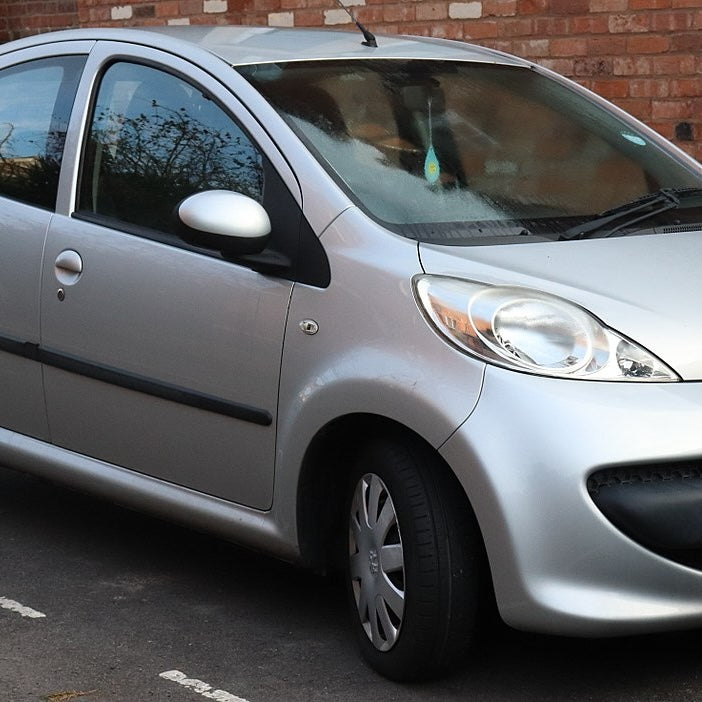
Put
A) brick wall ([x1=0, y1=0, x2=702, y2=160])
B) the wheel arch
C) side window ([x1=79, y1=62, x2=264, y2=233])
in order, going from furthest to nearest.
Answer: brick wall ([x1=0, y1=0, x2=702, y2=160]) → side window ([x1=79, y1=62, x2=264, y2=233]) → the wheel arch

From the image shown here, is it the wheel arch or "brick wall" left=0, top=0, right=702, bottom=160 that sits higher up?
"brick wall" left=0, top=0, right=702, bottom=160

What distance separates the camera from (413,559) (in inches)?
144

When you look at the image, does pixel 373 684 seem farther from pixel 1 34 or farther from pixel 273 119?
pixel 1 34

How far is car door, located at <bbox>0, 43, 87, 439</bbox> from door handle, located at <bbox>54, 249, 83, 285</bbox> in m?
0.10

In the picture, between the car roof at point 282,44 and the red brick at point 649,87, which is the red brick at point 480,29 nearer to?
the red brick at point 649,87

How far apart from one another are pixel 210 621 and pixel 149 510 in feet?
Result: 1.26

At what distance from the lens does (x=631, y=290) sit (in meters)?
3.65

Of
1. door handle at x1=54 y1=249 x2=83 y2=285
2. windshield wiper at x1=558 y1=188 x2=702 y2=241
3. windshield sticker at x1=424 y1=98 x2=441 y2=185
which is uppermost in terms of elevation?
windshield sticker at x1=424 y1=98 x2=441 y2=185

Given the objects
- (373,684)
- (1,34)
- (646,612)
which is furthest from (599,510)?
(1,34)

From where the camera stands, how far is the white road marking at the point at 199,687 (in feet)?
12.3

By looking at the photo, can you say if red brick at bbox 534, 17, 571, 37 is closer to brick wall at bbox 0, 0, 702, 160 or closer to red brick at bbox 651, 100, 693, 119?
brick wall at bbox 0, 0, 702, 160

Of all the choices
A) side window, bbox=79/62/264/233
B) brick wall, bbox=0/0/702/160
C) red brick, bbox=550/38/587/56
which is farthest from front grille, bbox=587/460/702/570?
red brick, bbox=550/38/587/56

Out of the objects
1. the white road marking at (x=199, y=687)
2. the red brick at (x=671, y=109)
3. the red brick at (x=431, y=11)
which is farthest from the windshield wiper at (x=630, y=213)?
the red brick at (x=431, y=11)

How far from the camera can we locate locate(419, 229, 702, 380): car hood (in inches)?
139
